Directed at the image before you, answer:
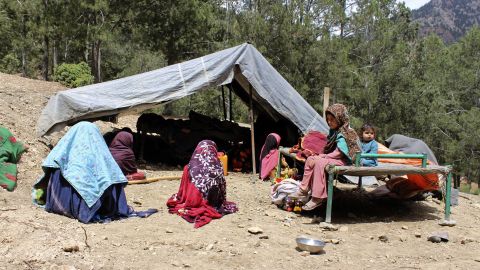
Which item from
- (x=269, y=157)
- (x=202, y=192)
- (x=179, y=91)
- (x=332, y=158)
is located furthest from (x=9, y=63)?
(x=332, y=158)

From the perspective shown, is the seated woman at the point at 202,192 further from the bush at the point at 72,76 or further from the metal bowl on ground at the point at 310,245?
the bush at the point at 72,76

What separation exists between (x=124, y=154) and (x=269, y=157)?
2.14 m

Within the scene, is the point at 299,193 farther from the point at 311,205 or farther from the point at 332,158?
the point at 332,158

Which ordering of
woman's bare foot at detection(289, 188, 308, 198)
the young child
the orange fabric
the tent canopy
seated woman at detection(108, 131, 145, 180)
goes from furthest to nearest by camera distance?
the tent canopy → seated woman at detection(108, 131, 145, 180) → the young child → the orange fabric → woman's bare foot at detection(289, 188, 308, 198)

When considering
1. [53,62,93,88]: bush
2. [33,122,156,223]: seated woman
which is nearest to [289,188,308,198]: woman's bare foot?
[33,122,156,223]: seated woman

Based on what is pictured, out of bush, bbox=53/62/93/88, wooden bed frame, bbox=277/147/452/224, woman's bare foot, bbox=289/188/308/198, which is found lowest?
woman's bare foot, bbox=289/188/308/198

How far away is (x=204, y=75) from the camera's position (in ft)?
23.9

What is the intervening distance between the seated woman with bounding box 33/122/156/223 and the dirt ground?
0.49 feet

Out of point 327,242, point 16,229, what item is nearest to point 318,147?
point 327,242

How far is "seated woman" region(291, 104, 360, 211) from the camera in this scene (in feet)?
15.9

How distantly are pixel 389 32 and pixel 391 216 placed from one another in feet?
40.6

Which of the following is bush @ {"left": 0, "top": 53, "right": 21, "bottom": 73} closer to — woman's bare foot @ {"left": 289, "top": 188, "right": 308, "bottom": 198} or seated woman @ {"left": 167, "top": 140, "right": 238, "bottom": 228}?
seated woman @ {"left": 167, "top": 140, "right": 238, "bottom": 228}

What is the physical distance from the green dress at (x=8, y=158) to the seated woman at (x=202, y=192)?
5.74 ft

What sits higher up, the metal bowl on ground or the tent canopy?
the tent canopy
